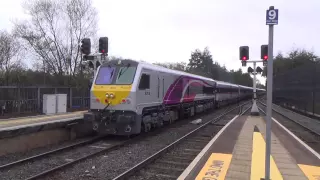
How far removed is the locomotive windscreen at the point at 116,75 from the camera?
12.9 m

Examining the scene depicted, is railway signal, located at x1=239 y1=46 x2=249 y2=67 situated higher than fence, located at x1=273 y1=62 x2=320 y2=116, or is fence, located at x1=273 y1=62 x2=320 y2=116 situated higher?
railway signal, located at x1=239 y1=46 x2=249 y2=67

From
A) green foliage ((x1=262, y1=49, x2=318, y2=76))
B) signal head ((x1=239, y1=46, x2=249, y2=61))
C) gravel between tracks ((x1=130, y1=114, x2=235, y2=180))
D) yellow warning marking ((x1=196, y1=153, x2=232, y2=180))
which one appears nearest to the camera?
yellow warning marking ((x1=196, y1=153, x2=232, y2=180))

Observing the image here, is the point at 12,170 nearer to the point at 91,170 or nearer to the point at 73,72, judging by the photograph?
the point at 91,170

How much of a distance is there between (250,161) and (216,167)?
1180 mm

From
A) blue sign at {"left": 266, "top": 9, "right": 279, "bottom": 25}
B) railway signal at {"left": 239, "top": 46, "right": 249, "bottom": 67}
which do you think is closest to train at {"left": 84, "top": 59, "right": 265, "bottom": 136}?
railway signal at {"left": 239, "top": 46, "right": 249, "bottom": 67}

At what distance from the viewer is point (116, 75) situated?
13.2 m

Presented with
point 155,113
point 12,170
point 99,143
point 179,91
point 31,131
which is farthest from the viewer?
point 179,91

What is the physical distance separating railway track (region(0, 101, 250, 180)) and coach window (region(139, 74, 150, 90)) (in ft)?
6.65

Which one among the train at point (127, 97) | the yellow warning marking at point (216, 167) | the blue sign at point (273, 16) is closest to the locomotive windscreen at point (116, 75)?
the train at point (127, 97)

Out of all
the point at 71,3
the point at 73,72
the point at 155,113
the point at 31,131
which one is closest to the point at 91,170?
the point at 31,131

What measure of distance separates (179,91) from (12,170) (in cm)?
1148

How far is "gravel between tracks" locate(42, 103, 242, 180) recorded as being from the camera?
7.73 metres

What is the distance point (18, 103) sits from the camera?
20.4 metres

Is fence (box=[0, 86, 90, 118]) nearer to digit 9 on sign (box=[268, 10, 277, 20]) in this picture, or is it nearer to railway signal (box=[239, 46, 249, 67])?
railway signal (box=[239, 46, 249, 67])
